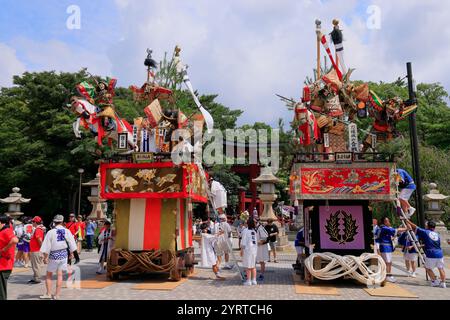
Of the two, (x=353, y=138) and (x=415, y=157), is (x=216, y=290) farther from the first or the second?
(x=415, y=157)

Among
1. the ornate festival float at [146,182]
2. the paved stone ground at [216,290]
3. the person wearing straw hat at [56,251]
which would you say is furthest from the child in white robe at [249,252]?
the person wearing straw hat at [56,251]

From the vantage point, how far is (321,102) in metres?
11.3

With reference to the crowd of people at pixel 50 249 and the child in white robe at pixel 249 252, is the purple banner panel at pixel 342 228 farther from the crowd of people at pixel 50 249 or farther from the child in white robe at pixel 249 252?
the crowd of people at pixel 50 249

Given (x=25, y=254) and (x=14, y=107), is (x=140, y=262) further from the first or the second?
(x=14, y=107)

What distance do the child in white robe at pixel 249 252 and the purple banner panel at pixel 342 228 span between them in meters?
1.98

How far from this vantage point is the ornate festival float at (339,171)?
10.1m

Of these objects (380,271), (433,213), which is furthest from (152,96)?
(433,213)

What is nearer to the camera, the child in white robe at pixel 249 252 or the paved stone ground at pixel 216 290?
the paved stone ground at pixel 216 290

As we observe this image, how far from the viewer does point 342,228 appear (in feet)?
35.0

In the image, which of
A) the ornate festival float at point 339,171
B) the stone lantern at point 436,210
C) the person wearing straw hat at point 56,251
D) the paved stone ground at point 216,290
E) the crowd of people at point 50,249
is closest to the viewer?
the crowd of people at point 50,249

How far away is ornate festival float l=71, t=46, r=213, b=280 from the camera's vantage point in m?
10.7

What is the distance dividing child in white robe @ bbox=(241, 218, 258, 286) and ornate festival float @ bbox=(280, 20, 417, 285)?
141cm
